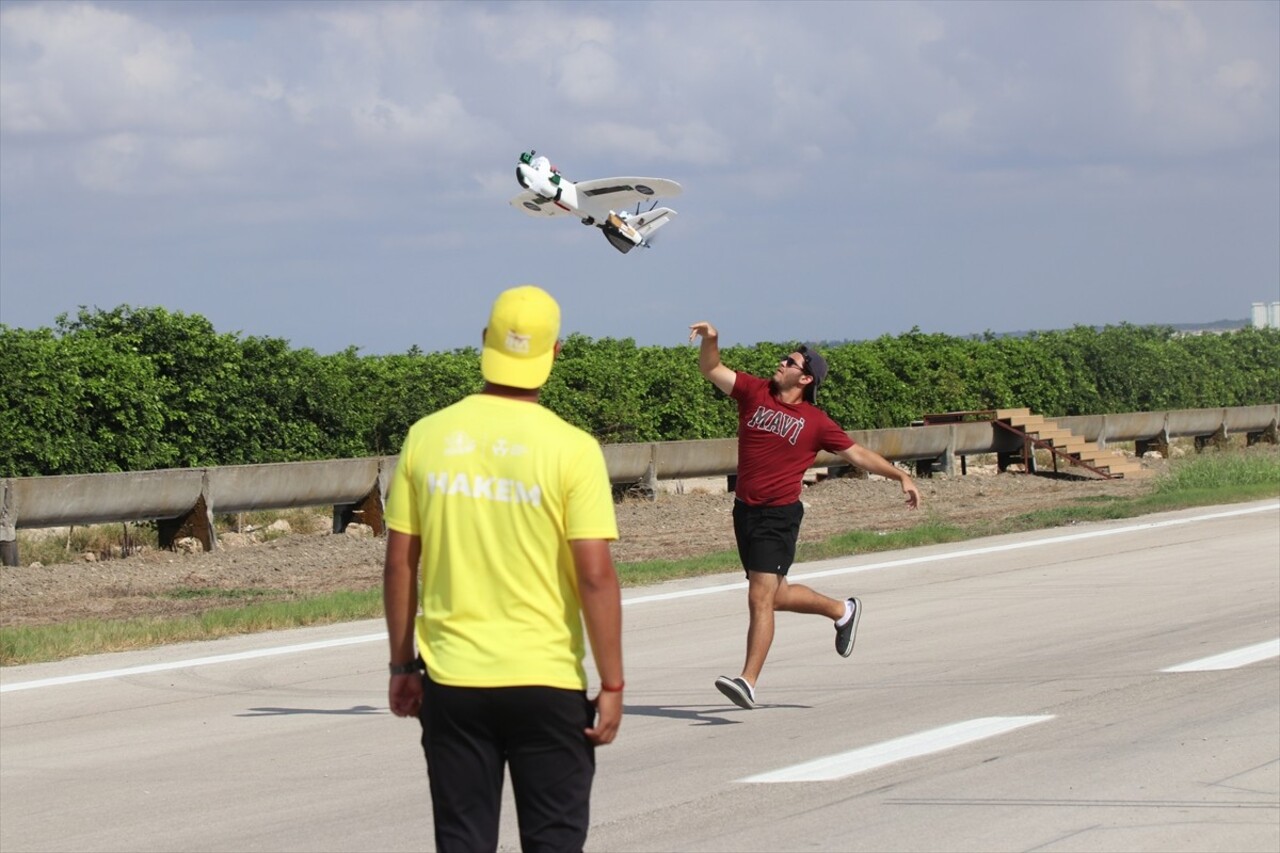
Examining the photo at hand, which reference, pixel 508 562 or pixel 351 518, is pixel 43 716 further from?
pixel 351 518

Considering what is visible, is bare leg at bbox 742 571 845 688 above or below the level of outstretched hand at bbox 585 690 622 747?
below

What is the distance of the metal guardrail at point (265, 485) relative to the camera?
17.4 m

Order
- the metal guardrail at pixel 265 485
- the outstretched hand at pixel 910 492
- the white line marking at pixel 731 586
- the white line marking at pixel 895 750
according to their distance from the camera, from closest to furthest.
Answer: the white line marking at pixel 895 750 → the outstretched hand at pixel 910 492 → the white line marking at pixel 731 586 → the metal guardrail at pixel 265 485

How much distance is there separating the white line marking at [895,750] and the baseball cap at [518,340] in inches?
152

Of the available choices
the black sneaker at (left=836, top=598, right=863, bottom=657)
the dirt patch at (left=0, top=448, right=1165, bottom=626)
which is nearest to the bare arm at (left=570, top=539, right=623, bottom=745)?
the black sneaker at (left=836, top=598, right=863, bottom=657)

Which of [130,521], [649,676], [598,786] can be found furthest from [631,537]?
[598,786]

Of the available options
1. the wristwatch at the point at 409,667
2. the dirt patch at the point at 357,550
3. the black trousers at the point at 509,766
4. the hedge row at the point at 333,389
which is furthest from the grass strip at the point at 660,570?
the black trousers at the point at 509,766

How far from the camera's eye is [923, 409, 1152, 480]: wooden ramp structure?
30.5m

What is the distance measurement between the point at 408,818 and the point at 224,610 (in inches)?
294

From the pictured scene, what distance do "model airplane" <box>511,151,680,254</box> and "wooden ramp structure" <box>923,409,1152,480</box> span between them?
63.2 ft

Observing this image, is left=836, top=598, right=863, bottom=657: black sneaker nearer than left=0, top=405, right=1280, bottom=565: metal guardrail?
Yes

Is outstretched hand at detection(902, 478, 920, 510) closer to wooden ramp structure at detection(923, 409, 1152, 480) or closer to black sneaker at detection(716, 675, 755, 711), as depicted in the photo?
black sneaker at detection(716, 675, 755, 711)

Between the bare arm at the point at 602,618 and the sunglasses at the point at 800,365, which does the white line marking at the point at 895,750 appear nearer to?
the sunglasses at the point at 800,365

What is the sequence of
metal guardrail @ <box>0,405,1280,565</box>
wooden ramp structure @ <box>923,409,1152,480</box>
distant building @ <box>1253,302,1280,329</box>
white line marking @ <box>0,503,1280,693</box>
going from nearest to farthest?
white line marking @ <box>0,503,1280,693</box>, metal guardrail @ <box>0,405,1280,565</box>, wooden ramp structure @ <box>923,409,1152,480</box>, distant building @ <box>1253,302,1280,329</box>
